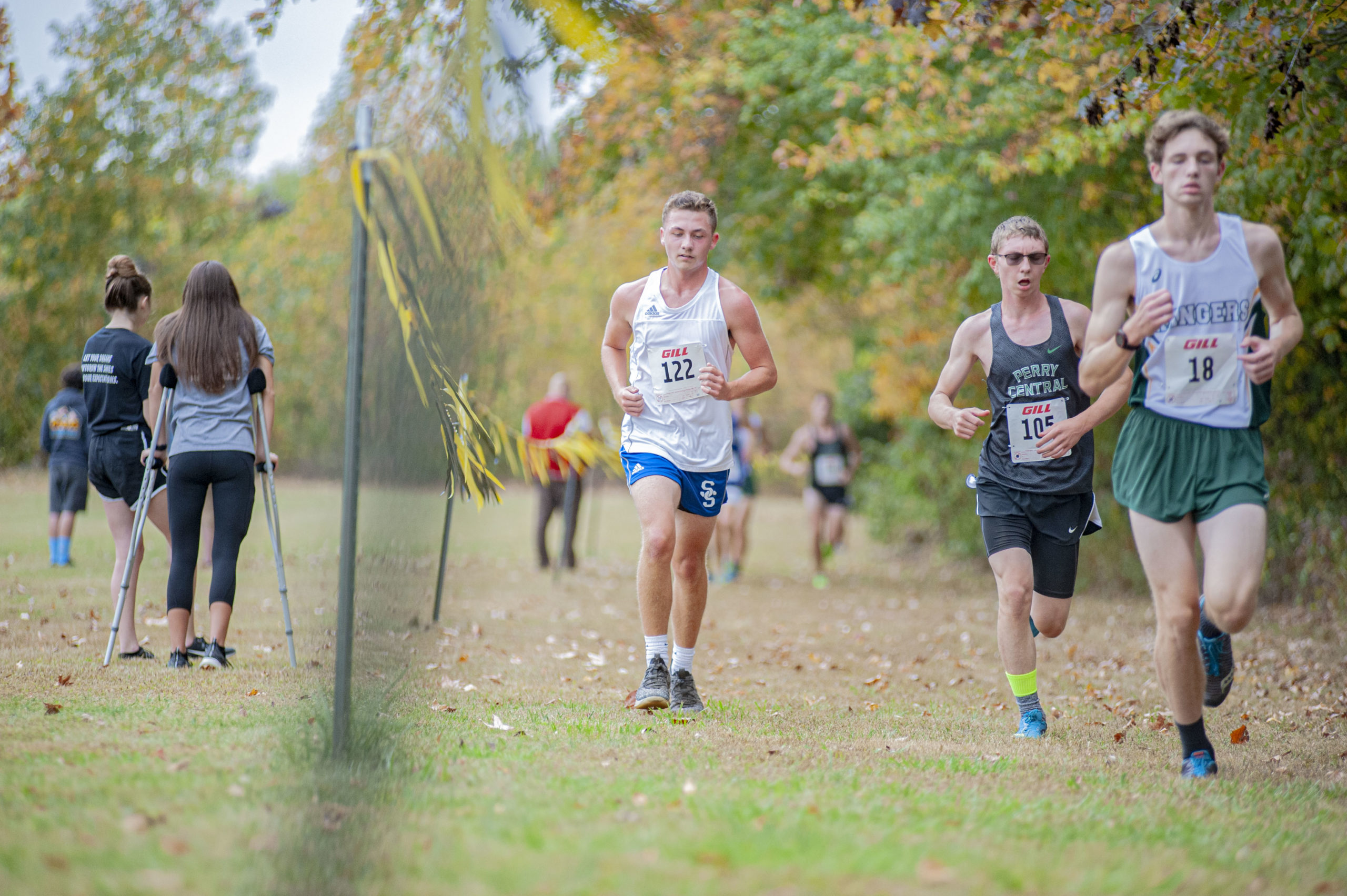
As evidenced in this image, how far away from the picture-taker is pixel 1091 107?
5.59 meters

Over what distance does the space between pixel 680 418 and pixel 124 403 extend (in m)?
3.22

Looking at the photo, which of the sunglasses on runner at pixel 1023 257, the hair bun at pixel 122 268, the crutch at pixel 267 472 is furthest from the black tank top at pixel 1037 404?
Result: the hair bun at pixel 122 268

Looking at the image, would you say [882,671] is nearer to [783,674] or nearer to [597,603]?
[783,674]

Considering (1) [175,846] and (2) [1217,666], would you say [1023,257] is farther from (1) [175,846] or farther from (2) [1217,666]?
(1) [175,846]

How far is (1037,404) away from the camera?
5.13 m

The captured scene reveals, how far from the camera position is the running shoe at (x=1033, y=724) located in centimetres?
523

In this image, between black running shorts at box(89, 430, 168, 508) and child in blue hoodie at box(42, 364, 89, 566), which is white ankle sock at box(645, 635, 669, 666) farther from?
child in blue hoodie at box(42, 364, 89, 566)

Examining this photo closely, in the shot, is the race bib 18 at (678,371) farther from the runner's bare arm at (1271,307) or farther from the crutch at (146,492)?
the crutch at (146,492)

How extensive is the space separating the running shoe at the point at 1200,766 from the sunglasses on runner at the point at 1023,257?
7.05 ft

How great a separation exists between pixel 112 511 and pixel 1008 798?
522 centimetres

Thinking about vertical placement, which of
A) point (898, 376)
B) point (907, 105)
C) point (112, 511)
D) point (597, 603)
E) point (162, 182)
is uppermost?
point (162, 182)

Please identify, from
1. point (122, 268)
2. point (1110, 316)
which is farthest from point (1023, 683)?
point (122, 268)

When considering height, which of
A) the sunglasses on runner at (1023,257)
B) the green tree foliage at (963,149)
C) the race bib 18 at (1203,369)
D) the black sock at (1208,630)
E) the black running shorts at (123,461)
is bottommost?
the black sock at (1208,630)

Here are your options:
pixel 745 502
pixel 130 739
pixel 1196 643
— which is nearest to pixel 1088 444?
pixel 1196 643
